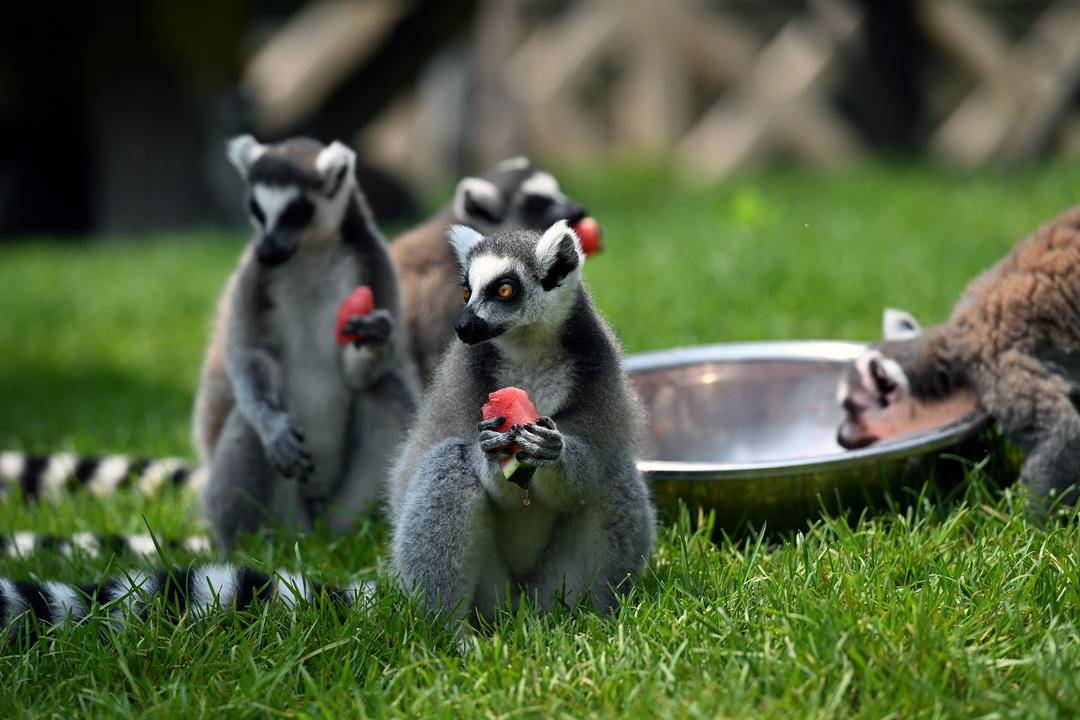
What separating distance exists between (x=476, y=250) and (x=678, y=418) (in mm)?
1593

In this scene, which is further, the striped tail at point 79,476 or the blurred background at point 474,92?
the blurred background at point 474,92

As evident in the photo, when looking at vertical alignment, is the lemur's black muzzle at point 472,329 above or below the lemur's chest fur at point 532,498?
above

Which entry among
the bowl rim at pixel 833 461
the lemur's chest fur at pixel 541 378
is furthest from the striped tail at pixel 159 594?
the bowl rim at pixel 833 461

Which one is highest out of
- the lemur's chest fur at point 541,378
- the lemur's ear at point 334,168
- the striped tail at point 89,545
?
the lemur's ear at point 334,168

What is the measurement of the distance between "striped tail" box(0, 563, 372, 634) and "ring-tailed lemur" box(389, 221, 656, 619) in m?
0.30

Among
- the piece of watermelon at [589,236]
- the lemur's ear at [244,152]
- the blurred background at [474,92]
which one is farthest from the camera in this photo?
the blurred background at [474,92]

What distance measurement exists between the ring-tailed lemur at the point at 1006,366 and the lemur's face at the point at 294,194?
1.91 metres

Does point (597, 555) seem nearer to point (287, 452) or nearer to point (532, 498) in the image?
point (532, 498)

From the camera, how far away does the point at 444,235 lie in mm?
5082

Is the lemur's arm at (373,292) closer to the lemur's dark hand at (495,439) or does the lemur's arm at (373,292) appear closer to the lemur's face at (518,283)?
the lemur's face at (518,283)

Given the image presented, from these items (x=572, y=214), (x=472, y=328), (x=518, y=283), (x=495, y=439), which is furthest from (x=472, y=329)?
(x=572, y=214)

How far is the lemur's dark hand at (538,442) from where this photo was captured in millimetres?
2889

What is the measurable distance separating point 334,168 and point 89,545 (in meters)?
1.53

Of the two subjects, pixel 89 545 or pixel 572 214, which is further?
pixel 572 214
